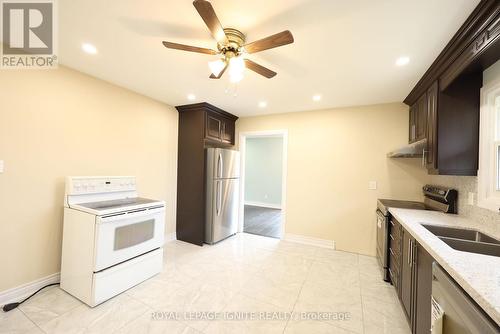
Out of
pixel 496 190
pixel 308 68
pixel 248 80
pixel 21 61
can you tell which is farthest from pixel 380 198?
pixel 21 61

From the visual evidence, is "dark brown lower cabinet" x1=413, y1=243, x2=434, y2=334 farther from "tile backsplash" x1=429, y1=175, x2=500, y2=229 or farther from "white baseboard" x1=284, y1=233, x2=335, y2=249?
"white baseboard" x1=284, y1=233, x2=335, y2=249

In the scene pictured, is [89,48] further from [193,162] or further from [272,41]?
[193,162]

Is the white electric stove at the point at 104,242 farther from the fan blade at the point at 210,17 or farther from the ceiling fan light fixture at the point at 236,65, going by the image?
the fan blade at the point at 210,17

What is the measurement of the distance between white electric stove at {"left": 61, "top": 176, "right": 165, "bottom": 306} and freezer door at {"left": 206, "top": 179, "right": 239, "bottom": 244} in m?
1.08

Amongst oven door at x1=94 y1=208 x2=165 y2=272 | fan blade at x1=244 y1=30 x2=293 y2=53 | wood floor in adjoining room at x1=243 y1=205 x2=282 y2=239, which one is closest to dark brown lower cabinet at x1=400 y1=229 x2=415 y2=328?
fan blade at x1=244 y1=30 x2=293 y2=53

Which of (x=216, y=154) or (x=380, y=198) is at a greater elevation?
(x=216, y=154)

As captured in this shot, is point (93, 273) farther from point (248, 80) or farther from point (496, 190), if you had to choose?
point (496, 190)

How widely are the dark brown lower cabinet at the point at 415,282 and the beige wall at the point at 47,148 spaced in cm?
340

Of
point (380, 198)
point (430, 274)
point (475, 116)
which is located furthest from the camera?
point (380, 198)

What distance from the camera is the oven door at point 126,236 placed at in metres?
1.91

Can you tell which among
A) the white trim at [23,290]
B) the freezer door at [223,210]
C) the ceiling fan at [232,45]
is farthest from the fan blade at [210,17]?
the white trim at [23,290]

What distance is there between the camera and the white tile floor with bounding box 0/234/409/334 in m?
1.71

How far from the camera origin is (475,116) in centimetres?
187

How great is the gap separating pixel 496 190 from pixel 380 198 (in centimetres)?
151
